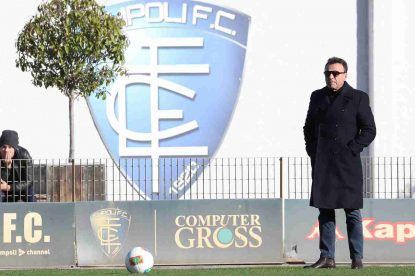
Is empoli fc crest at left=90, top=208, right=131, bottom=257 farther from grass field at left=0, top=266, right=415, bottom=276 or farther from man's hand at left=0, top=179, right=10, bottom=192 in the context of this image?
grass field at left=0, top=266, right=415, bottom=276

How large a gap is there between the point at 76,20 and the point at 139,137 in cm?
487

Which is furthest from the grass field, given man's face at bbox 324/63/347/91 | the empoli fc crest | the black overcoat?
man's face at bbox 324/63/347/91

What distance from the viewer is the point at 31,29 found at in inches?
980

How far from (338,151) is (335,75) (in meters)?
0.71

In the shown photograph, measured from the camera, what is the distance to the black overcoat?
13305 millimetres

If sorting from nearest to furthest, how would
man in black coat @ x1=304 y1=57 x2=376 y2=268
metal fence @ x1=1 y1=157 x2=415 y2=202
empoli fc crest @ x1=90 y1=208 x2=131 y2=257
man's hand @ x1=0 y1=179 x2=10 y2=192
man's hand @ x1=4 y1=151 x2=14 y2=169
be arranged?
man in black coat @ x1=304 y1=57 x2=376 y2=268, empoli fc crest @ x1=90 y1=208 x2=131 y2=257, man's hand @ x1=0 y1=179 x2=10 y2=192, man's hand @ x1=4 y1=151 x2=14 y2=169, metal fence @ x1=1 y1=157 x2=415 y2=202

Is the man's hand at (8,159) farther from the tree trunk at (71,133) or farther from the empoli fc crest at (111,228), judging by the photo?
the tree trunk at (71,133)

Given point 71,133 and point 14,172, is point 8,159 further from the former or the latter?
point 71,133

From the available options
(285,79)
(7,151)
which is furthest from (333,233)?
(285,79)

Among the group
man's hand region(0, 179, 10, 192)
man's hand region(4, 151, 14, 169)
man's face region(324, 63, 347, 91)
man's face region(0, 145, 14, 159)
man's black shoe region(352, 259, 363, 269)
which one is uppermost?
man's face region(324, 63, 347, 91)

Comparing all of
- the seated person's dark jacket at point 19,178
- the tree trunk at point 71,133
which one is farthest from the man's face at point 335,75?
the tree trunk at point 71,133

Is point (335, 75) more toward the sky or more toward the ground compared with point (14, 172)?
more toward the sky

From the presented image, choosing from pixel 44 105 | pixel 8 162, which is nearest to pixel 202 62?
pixel 44 105

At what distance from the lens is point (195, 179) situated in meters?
20.6
